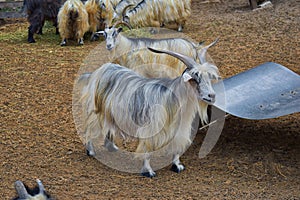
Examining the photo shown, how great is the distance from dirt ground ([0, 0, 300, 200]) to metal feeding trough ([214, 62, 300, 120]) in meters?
0.45

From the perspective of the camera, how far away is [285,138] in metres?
6.40

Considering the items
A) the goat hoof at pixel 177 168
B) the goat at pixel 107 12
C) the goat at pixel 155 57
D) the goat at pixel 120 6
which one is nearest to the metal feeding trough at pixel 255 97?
the goat hoof at pixel 177 168

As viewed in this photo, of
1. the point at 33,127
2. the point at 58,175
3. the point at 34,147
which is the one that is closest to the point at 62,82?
the point at 33,127

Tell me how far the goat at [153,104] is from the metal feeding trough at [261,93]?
0.73m

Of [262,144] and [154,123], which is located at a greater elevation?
[154,123]

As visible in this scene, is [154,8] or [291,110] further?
[154,8]

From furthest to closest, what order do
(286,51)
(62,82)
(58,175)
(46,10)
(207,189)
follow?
(46,10), (286,51), (62,82), (58,175), (207,189)

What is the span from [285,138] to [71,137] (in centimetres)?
242

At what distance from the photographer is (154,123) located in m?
5.32

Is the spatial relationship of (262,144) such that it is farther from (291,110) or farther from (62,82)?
(62,82)

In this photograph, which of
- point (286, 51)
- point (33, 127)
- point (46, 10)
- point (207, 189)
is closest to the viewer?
point (207, 189)

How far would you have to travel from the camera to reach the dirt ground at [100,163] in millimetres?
5242

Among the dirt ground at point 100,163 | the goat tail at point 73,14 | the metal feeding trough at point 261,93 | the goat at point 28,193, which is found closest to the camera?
the goat at point 28,193

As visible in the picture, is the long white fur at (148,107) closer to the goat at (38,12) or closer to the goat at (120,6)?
the goat at (38,12)
